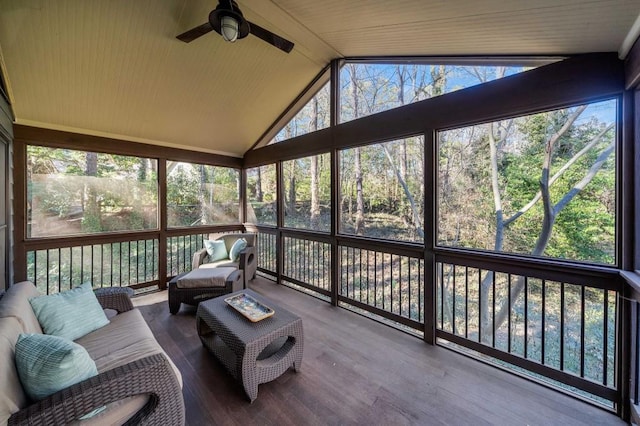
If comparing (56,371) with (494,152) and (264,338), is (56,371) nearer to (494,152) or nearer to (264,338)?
(264,338)

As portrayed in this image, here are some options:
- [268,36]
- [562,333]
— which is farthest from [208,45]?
[562,333]

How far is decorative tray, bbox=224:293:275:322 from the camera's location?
6.65ft

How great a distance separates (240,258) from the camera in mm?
3848

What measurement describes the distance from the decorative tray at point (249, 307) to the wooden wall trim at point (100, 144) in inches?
124

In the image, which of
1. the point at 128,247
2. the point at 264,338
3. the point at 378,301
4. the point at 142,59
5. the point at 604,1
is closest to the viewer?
the point at 604,1

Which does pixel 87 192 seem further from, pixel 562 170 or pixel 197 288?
pixel 562 170

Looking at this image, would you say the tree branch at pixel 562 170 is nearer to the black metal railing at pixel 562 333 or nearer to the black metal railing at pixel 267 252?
the black metal railing at pixel 562 333

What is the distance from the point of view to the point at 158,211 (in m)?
4.21

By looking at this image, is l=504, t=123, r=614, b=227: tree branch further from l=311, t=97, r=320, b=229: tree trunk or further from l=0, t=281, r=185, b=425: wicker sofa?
l=0, t=281, r=185, b=425: wicker sofa

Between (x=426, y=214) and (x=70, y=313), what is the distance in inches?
124

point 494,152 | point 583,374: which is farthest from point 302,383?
point 494,152

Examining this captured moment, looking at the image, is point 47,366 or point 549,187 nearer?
point 47,366

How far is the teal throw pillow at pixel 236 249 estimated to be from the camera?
13.0 feet

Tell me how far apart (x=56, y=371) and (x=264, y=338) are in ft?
3.49
